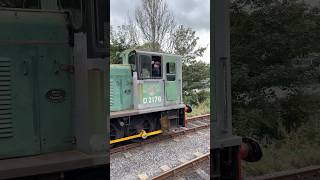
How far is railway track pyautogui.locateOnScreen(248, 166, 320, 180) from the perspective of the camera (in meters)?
4.77

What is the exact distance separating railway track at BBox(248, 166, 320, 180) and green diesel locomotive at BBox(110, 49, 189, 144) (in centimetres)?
158

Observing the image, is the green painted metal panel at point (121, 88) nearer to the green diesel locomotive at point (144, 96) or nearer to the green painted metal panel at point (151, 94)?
the green diesel locomotive at point (144, 96)

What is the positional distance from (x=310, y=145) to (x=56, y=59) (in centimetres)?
536

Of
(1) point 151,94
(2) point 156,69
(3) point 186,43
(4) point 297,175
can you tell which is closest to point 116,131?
(1) point 151,94

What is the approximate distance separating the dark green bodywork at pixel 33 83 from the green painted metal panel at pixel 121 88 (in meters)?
3.91

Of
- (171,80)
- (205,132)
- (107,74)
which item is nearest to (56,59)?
(107,74)

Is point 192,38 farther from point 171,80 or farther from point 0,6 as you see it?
point 171,80

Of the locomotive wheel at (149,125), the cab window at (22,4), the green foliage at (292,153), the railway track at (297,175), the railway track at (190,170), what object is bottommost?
the railway track at (297,175)

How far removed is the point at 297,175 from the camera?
496 centimetres

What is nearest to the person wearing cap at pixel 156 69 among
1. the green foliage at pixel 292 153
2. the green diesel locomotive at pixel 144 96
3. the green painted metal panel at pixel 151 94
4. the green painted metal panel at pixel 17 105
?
the green diesel locomotive at pixel 144 96

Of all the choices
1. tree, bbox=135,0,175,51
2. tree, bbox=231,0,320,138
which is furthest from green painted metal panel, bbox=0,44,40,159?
tree, bbox=231,0,320,138

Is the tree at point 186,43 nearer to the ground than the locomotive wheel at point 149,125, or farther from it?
farther from it

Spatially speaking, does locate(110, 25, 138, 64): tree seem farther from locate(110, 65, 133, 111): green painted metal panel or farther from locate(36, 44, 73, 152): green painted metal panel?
locate(110, 65, 133, 111): green painted metal panel

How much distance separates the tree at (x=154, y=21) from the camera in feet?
8.00
